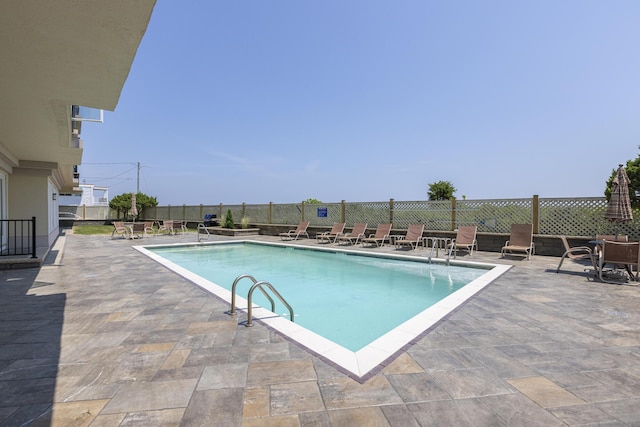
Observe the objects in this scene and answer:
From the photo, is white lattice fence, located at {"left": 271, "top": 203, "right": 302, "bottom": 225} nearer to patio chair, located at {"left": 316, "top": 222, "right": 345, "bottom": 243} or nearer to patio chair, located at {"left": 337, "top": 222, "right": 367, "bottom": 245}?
patio chair, located at {"left": 316, "top": 222, "right": 345, "bottom": 243}

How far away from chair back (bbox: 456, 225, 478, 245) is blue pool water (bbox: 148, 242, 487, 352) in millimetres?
2286

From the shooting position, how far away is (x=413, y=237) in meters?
11.2

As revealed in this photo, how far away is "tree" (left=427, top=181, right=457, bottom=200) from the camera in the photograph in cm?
3212

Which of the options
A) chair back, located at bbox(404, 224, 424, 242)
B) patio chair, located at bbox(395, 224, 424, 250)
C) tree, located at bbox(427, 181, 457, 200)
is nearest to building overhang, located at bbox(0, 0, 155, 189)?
patio chair, located at bbox(395, 224, 424, 250)

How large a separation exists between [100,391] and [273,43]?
14175 millimetres

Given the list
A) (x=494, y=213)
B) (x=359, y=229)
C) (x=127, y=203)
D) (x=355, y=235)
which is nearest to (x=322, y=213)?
(x=359, y=229)

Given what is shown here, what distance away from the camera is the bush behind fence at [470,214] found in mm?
8883

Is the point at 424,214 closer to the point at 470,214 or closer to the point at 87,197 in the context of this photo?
the point at 470,214

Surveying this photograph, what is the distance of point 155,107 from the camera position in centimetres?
2122

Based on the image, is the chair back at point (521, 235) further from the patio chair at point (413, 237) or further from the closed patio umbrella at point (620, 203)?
the patio chair at point (413, 237)

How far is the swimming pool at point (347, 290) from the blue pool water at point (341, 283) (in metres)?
0.01

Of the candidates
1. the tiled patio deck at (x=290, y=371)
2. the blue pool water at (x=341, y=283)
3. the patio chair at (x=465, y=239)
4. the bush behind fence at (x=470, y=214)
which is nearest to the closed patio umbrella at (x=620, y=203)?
the bush behind fence at (x=470, y=214)

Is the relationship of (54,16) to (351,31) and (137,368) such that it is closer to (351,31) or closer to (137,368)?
(137,368)

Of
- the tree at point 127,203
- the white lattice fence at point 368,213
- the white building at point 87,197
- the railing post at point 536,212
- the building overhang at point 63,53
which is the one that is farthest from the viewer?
the white building at point 87,197
